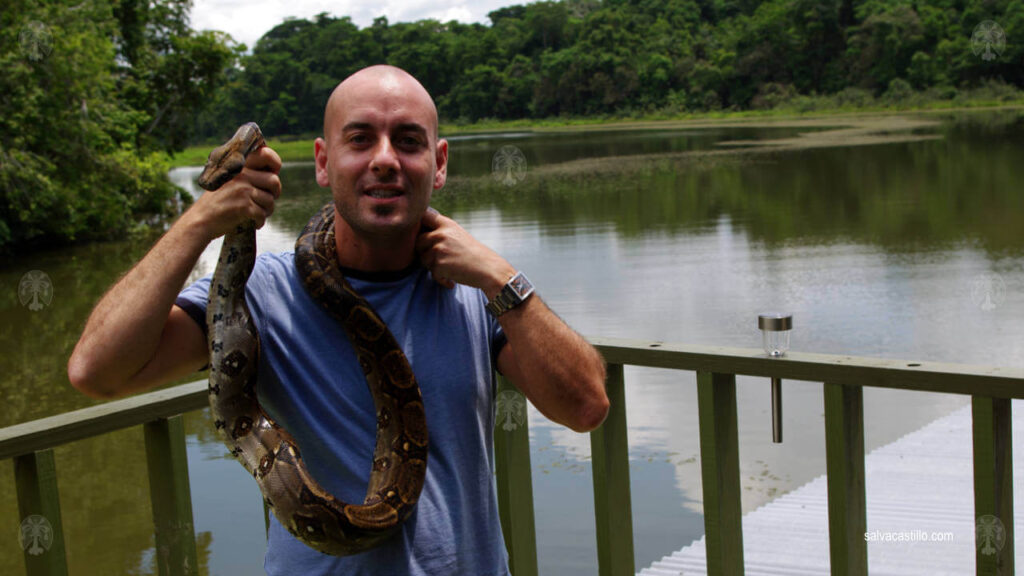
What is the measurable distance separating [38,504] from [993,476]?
2333mm

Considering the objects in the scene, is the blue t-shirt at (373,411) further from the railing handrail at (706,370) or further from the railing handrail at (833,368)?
the railing handrail at (833,368)

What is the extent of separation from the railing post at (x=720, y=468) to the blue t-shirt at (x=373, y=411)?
0.92m

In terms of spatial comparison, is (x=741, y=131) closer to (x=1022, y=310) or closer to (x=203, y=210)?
(x=1022, y=310)

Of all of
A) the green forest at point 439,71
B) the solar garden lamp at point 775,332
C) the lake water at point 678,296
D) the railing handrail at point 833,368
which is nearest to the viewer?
the railing handrail at point 833,368

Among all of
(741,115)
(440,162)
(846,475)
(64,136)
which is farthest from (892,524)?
(741,115)

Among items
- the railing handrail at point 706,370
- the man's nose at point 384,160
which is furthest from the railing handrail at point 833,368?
the man's nose at point 384,160

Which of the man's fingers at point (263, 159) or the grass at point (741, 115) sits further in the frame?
the grass at point (741, 115)

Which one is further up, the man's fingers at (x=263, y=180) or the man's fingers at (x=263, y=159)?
the man's fingers at (x=263, y=159)

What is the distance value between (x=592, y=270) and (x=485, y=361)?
15958mm

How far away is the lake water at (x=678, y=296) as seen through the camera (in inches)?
289

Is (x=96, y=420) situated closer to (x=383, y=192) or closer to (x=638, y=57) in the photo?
(x=383, y=192)

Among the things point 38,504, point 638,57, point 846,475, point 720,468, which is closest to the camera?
point 38,504

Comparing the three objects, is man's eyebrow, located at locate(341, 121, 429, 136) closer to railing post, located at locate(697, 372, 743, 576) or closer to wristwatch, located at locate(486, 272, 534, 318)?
wristwatch, located at locate(486, 272, 534, 318)

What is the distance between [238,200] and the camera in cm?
175
